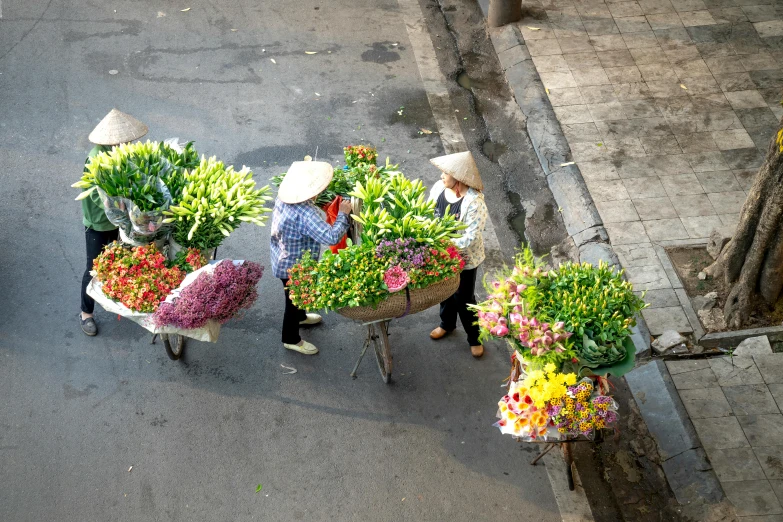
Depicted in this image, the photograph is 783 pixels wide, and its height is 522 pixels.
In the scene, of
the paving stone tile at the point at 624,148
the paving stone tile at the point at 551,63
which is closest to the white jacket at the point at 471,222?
the paving stone tile at the point at 624,148

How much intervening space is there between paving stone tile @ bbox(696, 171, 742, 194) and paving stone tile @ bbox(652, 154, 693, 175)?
15 cm

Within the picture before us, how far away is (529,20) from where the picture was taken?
10141mm

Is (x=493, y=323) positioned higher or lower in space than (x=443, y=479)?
higher

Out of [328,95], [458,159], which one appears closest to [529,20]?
[328,95]

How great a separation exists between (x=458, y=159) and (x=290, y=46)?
5194mm

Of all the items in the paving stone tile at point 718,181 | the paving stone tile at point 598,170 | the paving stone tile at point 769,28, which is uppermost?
the paving stone tile at point 769,28

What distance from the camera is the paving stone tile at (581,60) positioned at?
30.6 ft

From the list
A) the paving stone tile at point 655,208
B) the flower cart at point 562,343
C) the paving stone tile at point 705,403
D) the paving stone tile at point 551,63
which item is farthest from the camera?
the paving stone tile at point 551,63

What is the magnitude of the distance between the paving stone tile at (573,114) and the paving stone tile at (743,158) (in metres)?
1.45

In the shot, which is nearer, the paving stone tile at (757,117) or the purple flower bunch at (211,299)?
the purple flower bunch at (211,299)

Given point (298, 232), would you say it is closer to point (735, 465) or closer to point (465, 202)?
point (465, 202)

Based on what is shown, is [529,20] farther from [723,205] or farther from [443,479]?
[443,479]

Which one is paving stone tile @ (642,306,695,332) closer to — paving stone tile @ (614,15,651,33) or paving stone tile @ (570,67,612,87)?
paving stone tile @ (570,67,612,87)

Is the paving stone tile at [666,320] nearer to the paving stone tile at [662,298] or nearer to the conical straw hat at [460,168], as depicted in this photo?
the paving stone tile at [662,298]
